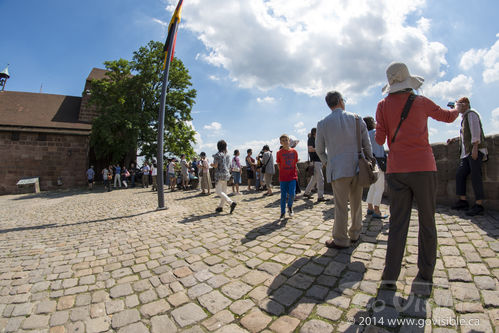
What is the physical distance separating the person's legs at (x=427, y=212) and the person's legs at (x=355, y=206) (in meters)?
0.84

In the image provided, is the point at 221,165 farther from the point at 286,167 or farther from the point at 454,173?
the point at 454,173

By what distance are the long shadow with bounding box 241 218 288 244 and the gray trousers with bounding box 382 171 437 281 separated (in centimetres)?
203

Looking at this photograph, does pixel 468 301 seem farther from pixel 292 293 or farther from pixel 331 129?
pixel 331 129

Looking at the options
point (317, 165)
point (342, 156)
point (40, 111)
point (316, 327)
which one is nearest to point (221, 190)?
point (317, 165)

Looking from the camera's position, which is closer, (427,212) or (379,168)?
(427,212)

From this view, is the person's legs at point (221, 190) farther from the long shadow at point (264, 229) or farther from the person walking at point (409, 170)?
the person walking at point (409, 170)

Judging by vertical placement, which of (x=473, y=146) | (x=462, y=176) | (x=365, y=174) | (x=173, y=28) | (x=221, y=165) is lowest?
(x=462, y=176)

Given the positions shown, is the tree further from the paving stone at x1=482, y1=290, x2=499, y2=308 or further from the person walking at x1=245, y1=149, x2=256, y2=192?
the paving stone at x1=482, y1=290, x2=499, y2=308

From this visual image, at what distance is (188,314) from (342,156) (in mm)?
2359

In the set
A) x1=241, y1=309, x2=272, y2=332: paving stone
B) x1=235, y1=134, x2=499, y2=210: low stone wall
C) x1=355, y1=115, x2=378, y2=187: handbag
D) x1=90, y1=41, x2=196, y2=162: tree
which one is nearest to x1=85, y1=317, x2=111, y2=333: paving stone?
x1=241, y1=309, x2=272, y2=332: paving stone

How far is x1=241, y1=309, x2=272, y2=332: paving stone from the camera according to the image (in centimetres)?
175

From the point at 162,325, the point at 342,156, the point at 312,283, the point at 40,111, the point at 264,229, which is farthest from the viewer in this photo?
the point at 40,111

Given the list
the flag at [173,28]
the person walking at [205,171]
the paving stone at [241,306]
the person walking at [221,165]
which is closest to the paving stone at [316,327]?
the paving stone at [241,306]

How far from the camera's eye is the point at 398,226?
82.4 inches
